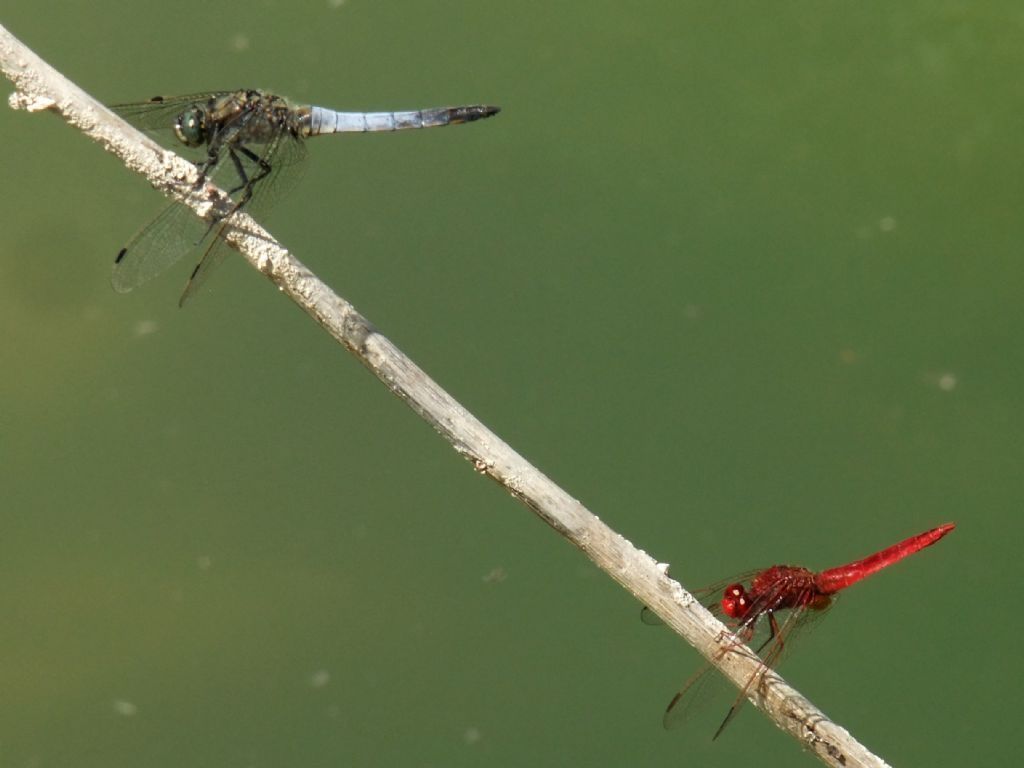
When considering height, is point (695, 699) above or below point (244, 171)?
below

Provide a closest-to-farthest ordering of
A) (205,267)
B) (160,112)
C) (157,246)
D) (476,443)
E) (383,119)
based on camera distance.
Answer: (476,443), (205,267), (157,246), (160,112), (383,119)

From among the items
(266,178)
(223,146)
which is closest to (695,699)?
(266,178)

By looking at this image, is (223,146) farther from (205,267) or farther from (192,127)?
(205,267)

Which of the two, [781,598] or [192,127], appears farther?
[192,127]

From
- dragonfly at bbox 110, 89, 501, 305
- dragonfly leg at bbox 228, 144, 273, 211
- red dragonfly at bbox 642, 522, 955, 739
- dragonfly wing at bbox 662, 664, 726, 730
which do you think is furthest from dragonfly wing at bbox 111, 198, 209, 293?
dragonfly wing at bbox 662, 664, 726, 730

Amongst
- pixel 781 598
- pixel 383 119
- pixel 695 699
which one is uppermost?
pixel 383 119

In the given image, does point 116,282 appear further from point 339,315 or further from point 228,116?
point 339,315
